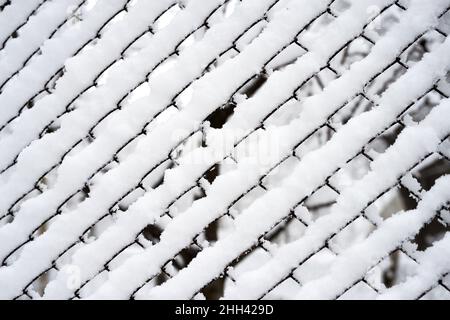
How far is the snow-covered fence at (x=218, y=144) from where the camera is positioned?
3.39ft

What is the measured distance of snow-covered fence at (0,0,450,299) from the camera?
40.7 inches

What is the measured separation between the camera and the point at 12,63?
1454 mm

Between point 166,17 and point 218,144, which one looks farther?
point 166,17

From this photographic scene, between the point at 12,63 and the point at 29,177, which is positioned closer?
the point at 29,177

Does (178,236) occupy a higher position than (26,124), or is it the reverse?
(26,124)

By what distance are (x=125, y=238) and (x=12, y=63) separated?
34.1 inches

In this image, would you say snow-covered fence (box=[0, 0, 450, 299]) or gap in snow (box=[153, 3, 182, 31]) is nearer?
snow-covered fence (box=[0, 0, 450, 299])

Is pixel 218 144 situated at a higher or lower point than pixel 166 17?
lower

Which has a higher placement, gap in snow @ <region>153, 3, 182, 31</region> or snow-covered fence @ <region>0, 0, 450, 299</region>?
gap in snow @ <region>153, 3, 182, 31</region>

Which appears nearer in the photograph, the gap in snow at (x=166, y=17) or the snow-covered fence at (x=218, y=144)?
the snow-covered fence at (x=218, y=144)

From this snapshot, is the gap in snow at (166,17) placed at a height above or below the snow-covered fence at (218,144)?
above

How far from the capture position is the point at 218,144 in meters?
1.15

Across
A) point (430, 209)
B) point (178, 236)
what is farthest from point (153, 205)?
point (430, 209)
